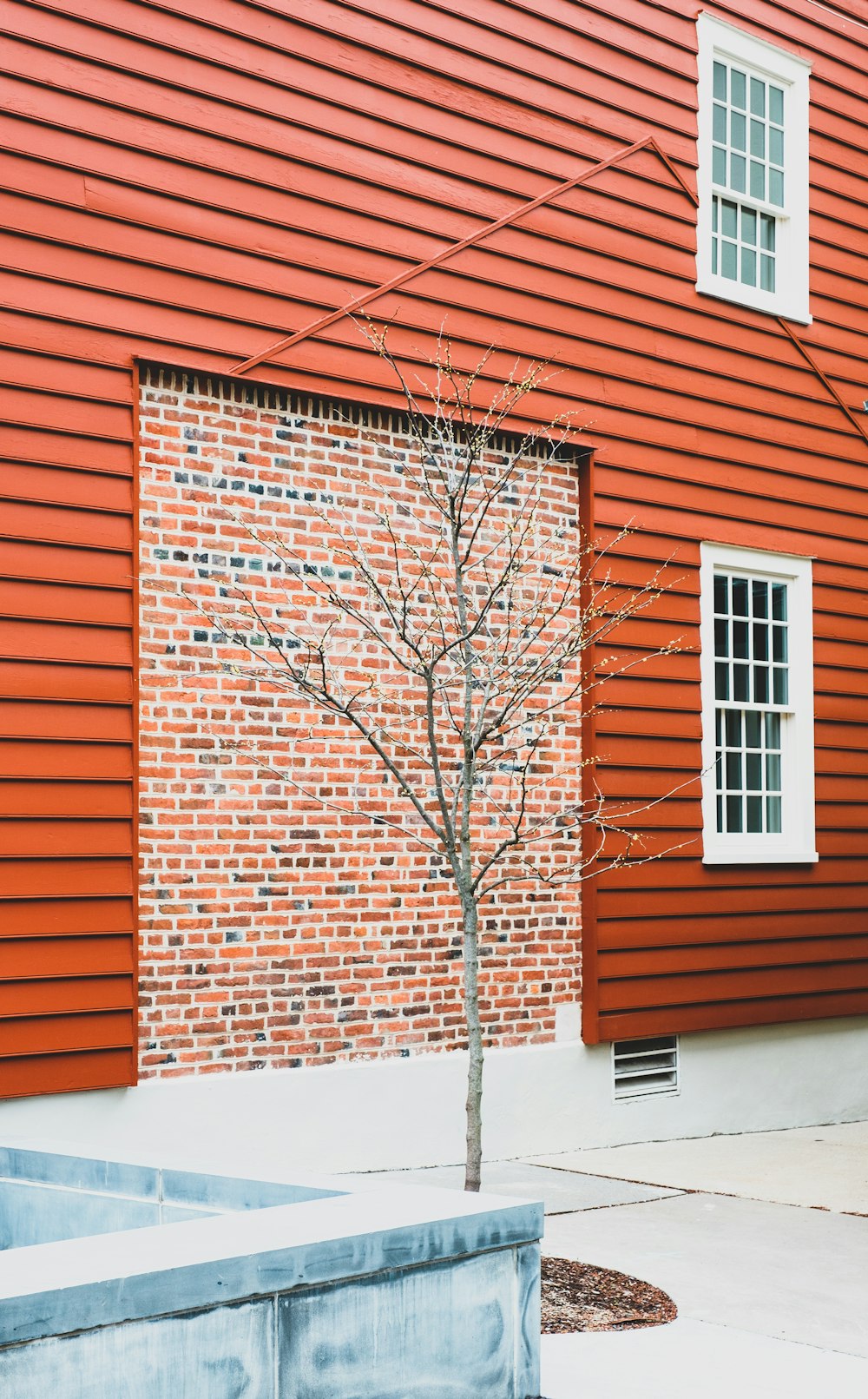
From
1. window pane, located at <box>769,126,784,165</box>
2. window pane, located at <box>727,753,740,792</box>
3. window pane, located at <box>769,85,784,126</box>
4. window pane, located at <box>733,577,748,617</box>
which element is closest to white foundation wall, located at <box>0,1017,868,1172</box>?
window pane, located at <box>727,753,740,792</box>

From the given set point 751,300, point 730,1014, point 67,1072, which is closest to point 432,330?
point 751,300

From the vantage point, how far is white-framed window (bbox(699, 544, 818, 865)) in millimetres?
10406

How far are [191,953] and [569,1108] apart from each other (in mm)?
2889

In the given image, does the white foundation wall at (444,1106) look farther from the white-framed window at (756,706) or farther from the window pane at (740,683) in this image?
the window pane at (740,683)

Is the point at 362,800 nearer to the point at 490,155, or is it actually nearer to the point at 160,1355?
the point at 490,155

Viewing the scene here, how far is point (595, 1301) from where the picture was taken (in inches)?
223

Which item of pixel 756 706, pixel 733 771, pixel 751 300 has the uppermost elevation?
pixel 751 300

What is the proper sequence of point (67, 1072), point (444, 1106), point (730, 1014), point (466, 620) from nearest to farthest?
1. point (67, 1072)
2. point (466, 620)
3. point (444, 1106)
4. point (730, 1014)

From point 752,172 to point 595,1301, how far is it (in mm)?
8242

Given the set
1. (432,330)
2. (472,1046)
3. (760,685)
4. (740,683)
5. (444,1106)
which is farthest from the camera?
(760,685)

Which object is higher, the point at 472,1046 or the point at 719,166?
the point at 719,166

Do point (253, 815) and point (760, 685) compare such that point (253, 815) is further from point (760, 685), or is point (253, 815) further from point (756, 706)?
point (760, 685)

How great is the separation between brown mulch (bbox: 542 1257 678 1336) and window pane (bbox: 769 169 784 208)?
26.1ft

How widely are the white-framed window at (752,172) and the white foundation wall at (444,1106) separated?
5235 millimetres
